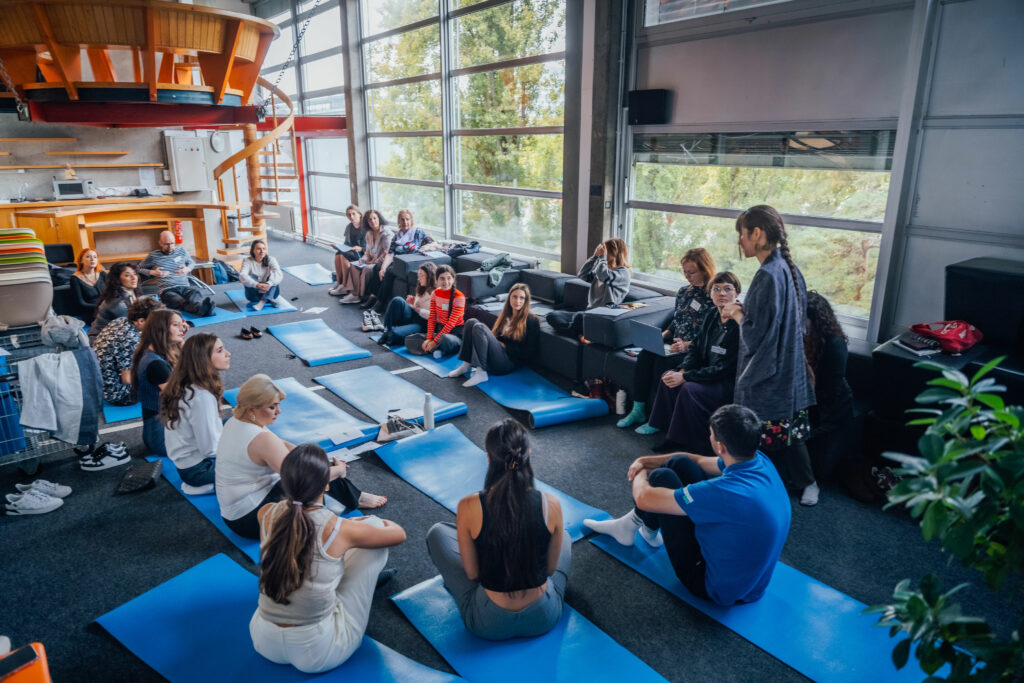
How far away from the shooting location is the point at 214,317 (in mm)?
8023

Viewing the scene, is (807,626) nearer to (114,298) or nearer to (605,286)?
(605,286)

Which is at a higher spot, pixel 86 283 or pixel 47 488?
pixel 86 283

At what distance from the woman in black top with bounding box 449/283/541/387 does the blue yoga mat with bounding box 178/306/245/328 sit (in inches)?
142

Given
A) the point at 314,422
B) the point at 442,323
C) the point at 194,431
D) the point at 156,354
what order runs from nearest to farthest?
1. the point at 194,431
2. the point at 156,354
3. the point at 314,422
4. the point at 442,323

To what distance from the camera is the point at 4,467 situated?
434 centimetres

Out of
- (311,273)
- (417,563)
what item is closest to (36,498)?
(417,563)

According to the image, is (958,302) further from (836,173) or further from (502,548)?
(502,548)

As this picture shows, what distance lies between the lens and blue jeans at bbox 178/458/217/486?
383 cm

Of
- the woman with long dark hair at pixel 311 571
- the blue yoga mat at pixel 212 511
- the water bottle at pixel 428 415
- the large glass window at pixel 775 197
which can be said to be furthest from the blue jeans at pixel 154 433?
the large glass window at pixel 775 197

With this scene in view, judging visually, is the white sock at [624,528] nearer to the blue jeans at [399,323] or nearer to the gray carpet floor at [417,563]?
the gray carpet floor at [417,563]

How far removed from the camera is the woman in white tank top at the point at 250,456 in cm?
311

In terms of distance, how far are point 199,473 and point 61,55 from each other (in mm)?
2361

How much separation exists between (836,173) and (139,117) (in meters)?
5.10

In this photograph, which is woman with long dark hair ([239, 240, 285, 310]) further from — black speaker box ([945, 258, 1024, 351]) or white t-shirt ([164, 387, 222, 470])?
black speaker box ([945, 258, 1024, 351])
